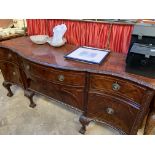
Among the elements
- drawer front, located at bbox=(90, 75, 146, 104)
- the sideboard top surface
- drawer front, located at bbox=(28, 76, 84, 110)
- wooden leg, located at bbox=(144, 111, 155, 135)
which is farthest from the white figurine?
wooden leg, located at bbox=(144, 111, 155, 135)

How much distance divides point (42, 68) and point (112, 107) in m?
0.65

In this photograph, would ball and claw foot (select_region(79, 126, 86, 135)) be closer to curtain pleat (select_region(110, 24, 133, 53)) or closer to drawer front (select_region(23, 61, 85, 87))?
drawer front (select_region(23, 61, 85, 87))

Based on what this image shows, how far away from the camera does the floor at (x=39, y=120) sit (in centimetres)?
149

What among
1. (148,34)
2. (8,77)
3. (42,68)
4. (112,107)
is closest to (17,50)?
(42,68)

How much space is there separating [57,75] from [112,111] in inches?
20.9

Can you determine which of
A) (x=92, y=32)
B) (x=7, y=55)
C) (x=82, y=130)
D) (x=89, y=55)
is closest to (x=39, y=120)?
(x=82, y=130)

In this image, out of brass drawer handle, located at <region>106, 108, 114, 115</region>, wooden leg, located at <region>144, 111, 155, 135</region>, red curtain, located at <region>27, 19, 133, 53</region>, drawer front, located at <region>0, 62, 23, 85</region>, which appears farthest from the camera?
drawer front, located at <region>0, 62, 23, 85</region>

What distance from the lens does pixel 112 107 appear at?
114cm

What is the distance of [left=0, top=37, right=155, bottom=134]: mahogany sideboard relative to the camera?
97 centimetres

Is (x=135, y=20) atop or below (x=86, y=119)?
atop

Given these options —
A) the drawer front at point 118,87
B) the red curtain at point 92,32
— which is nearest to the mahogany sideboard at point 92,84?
the drawer front at point 118,87
